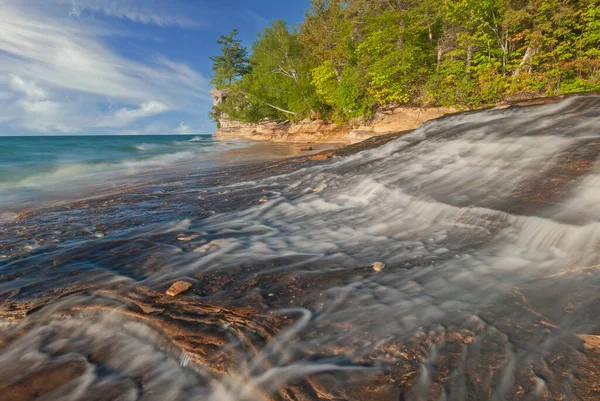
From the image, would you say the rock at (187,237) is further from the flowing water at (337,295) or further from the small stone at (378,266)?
the small stone at (378,266)

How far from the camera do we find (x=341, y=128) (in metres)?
24.3

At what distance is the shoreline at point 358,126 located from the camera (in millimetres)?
10005

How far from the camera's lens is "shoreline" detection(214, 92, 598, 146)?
394 inches

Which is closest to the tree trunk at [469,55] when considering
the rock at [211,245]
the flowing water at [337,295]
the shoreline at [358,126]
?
the shoreline at [358,126]

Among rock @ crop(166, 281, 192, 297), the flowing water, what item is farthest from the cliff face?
rock @ crop(166, 281, 192, 297)

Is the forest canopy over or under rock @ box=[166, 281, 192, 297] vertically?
over

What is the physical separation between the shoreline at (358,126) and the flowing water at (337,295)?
15.8ft

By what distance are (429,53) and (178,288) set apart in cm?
2031

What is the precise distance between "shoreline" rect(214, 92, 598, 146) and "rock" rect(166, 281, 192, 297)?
9149mm

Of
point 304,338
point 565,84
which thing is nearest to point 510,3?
point 565,84

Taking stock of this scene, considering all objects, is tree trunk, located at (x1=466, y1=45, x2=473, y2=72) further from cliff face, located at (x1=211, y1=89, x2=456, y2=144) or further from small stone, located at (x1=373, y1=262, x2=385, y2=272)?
small stone, located at (x1=373, y1=262, x2=385, y2=272)

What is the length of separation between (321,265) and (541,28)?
50.4 feet

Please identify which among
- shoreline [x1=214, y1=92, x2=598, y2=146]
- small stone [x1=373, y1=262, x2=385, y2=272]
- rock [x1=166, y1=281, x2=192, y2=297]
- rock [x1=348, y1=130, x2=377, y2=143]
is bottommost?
small stone [x1=373, y1=262, x2=385, y2=272]

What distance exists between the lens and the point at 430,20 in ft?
57.4
